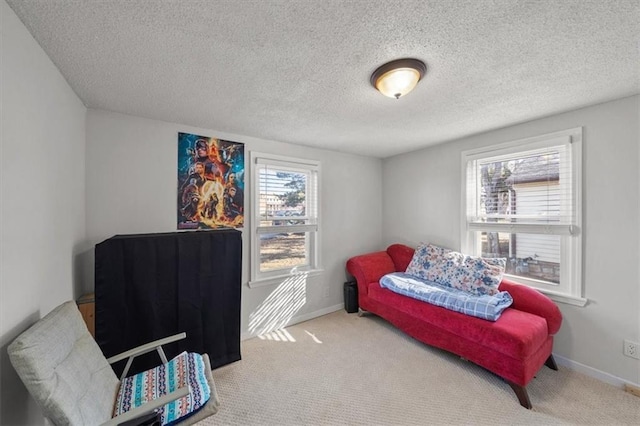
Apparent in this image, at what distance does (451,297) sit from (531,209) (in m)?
1.24

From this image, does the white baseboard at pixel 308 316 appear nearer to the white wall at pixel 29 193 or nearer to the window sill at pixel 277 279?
Answer: the window sill at pixel 277 279

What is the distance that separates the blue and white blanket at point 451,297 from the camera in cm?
226

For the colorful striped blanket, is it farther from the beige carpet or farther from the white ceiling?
the white ceiling

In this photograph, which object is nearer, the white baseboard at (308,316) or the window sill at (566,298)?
the window sill at (566,298)

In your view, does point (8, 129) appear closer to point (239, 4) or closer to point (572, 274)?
point (239, 4)

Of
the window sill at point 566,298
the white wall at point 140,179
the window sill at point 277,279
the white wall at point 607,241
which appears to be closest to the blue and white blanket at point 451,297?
the window sill at point 566,298

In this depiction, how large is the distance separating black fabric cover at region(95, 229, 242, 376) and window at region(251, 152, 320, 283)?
68cm

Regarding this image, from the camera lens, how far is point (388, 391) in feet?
6.81

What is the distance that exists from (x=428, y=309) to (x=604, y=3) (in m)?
2.42

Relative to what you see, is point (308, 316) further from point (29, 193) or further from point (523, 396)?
point (29, 193)

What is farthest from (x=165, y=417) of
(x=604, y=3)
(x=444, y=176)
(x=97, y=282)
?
(x=444, y=176)

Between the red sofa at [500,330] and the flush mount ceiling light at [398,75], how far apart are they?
2.04m

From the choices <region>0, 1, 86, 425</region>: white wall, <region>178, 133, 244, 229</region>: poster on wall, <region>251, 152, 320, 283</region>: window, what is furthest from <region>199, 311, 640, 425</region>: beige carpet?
<region>178, 133, 244, 229</region>: poster on wall

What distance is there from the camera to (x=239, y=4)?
112 cm
